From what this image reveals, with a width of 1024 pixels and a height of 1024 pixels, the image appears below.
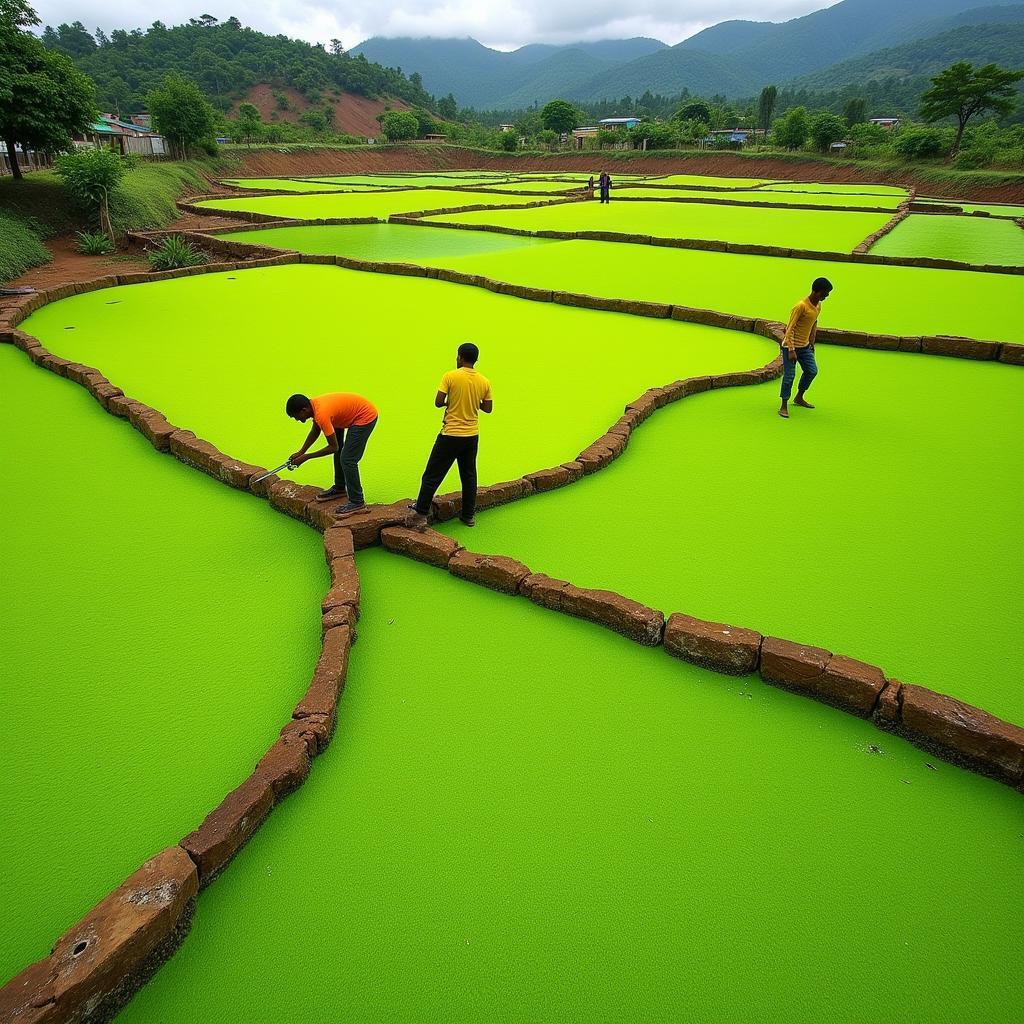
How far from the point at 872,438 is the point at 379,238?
1715cm

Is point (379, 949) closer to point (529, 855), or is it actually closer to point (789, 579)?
point (529, 855)

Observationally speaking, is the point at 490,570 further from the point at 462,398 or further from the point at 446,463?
the point at 462,398

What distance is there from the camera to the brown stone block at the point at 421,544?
4883mm

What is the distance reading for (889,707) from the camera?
11.5 ft

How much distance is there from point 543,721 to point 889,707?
5.80 feet

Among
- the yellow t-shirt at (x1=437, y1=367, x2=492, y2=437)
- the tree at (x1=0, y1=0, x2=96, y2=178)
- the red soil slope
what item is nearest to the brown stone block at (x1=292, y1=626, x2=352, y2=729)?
the yellow t-shirt at (x1=437, y1=367, x2=492, y2=437)

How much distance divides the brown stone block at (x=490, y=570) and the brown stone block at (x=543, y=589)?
51mm

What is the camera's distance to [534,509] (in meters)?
5.67

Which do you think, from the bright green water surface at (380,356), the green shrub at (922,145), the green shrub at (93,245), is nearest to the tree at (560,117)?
the green shrub at (922,145)

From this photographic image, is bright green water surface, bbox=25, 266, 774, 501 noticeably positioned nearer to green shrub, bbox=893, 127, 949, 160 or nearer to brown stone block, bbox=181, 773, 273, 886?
brown stone block, bbox=181, 773, 273, 886

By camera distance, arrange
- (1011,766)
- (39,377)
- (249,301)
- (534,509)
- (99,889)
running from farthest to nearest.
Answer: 1. (249,301)
2. (39,377)
3. (534,509)
4. (1011,766)
5. (99,889)

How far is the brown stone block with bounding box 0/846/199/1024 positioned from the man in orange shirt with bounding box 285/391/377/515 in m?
2.75

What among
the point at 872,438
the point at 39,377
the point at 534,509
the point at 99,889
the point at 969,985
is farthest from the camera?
the point at 39,377

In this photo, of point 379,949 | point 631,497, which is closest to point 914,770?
point 379,949
